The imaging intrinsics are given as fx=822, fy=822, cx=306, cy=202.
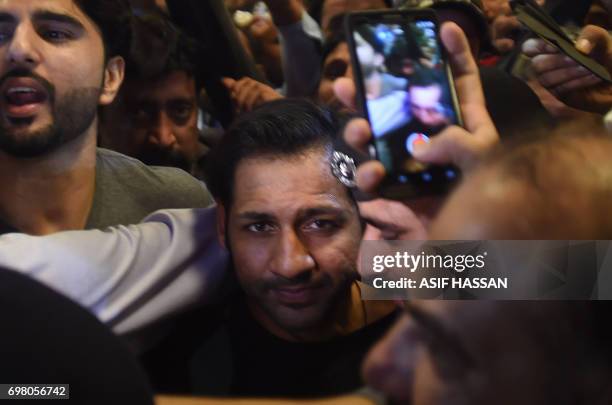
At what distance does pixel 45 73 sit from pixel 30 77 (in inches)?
0.7

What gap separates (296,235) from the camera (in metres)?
0.94

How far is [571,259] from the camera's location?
91cm

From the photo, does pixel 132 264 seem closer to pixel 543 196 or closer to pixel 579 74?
pixel 543 196

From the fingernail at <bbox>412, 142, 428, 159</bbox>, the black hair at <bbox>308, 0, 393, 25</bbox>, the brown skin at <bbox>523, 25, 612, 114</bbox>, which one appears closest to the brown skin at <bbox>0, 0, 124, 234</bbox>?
the black hair at <bbox>308, 0, 393, 25</bbox>

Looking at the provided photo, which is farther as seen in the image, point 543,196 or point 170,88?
point 170,88

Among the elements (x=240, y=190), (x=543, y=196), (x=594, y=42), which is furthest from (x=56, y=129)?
(x=594, y=42)

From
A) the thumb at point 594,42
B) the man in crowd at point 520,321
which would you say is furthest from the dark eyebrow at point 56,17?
the thumb at point 594,42

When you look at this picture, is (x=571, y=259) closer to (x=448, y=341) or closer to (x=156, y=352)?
(x=448, y=341)

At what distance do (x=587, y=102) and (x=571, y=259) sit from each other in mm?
218

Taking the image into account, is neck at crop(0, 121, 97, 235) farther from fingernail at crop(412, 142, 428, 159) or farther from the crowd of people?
fingernail at crop(412, 142, 428, 159)

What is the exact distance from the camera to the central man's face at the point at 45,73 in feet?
3.09

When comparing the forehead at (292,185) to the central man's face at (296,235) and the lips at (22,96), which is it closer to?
the central man's face at (296,235)

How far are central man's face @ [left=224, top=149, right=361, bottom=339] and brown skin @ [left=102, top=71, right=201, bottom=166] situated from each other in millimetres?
82

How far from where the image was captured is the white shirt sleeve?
3.09ft
